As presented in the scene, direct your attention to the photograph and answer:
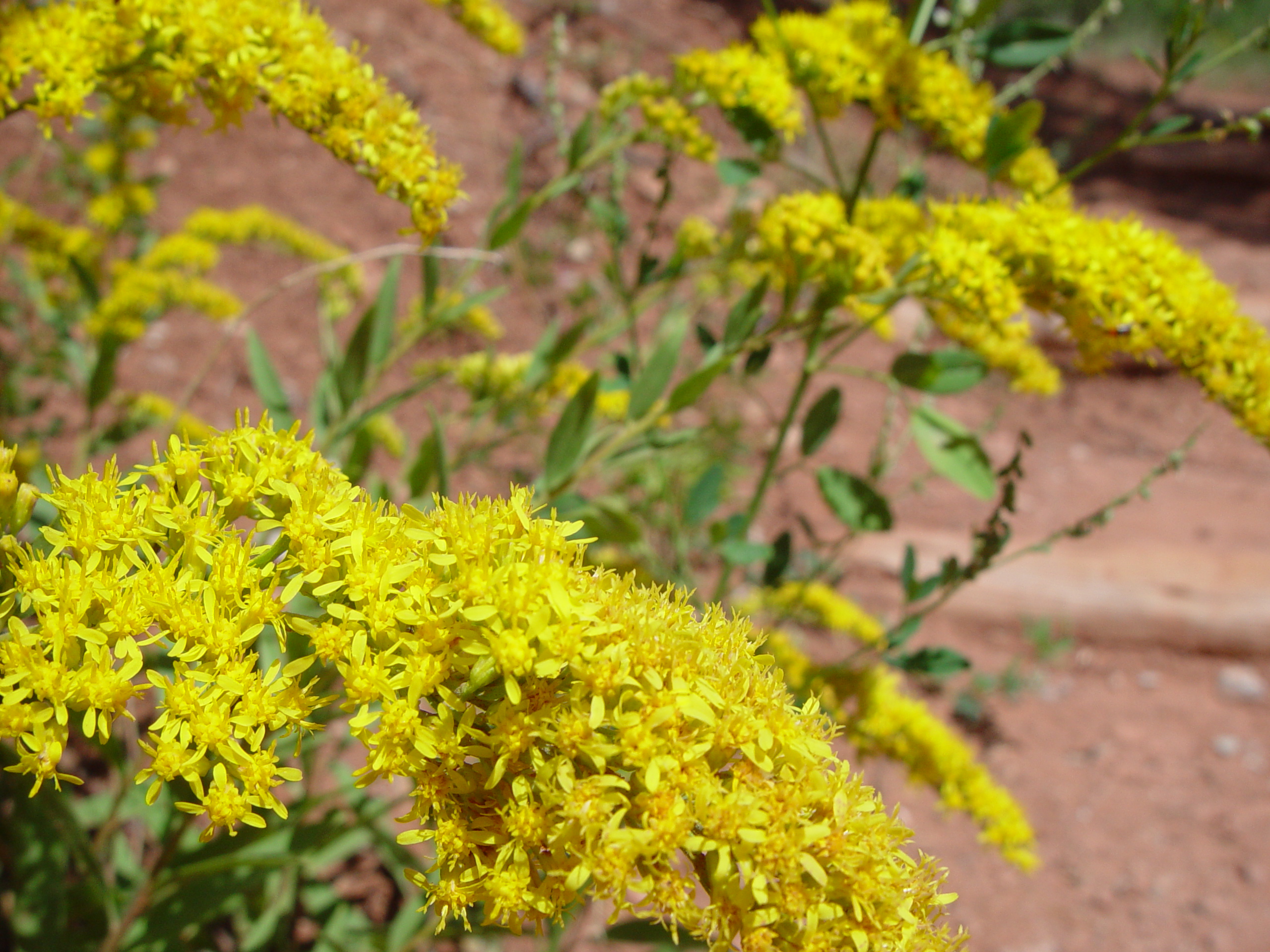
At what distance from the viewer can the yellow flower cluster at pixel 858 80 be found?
1.74 m

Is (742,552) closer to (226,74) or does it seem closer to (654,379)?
(654,379)

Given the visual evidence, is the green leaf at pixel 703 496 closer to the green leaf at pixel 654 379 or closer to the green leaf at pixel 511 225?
the green leaf at pixel 654 379

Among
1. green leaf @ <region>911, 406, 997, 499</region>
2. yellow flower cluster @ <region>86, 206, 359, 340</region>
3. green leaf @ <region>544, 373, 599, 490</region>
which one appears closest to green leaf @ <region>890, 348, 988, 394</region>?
green leaf @ <region>911, 406, 997, 499</region>

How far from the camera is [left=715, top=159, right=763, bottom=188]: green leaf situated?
189 cm

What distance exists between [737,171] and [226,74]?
104cm

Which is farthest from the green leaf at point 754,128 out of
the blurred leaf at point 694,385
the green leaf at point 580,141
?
the blurred leaf at point 694,385

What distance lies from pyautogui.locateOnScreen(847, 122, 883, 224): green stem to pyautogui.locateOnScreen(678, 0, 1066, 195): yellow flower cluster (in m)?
0.04

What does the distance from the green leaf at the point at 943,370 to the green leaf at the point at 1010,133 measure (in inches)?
14.1

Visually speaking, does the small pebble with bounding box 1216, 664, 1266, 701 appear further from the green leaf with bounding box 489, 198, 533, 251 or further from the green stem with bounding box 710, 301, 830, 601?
the green leaf with bounding box 489, 198, 533, 251

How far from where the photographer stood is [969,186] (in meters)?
6.83

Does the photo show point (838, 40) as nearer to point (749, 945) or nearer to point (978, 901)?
point (749, 945)

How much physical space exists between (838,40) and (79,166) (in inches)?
105

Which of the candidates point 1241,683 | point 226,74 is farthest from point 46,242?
point 1241,683

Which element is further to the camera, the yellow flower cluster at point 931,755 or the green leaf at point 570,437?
the yellow flower cluster at point 931,755
